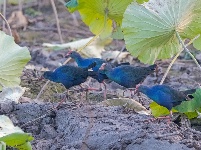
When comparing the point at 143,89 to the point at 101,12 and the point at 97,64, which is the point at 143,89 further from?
the point at 101,12

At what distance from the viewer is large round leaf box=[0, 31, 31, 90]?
515 cm

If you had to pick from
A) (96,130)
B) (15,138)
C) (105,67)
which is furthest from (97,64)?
(15,138)

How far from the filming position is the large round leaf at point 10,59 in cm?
515

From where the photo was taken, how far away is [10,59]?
515 centimetres

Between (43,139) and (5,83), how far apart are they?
1.31 metres

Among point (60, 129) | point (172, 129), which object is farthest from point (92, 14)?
point (172, 129)

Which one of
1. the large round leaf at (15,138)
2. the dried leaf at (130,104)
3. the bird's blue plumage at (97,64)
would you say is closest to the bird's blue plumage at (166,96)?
the dried leaf at (130,104)

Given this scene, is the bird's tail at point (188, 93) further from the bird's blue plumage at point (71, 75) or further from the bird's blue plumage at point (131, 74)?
the bird's blue plumage at point (71, 75)

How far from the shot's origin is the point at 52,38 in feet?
32.0

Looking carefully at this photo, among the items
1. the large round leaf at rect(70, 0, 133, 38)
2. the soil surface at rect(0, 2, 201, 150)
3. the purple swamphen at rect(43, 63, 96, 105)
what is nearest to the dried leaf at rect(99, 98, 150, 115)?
the soil surface at rect(0, 2, 201, 150)

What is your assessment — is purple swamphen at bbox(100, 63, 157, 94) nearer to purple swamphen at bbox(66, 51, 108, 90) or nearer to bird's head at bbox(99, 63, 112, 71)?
bird's head at bbox(99, 63, 112, 71)

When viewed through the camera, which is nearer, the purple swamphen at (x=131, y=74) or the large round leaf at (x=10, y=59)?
the purple swamphen at (x=131, y=74)

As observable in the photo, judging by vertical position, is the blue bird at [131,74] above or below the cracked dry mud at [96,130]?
above

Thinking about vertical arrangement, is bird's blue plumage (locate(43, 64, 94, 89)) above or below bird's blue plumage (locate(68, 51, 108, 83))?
above
